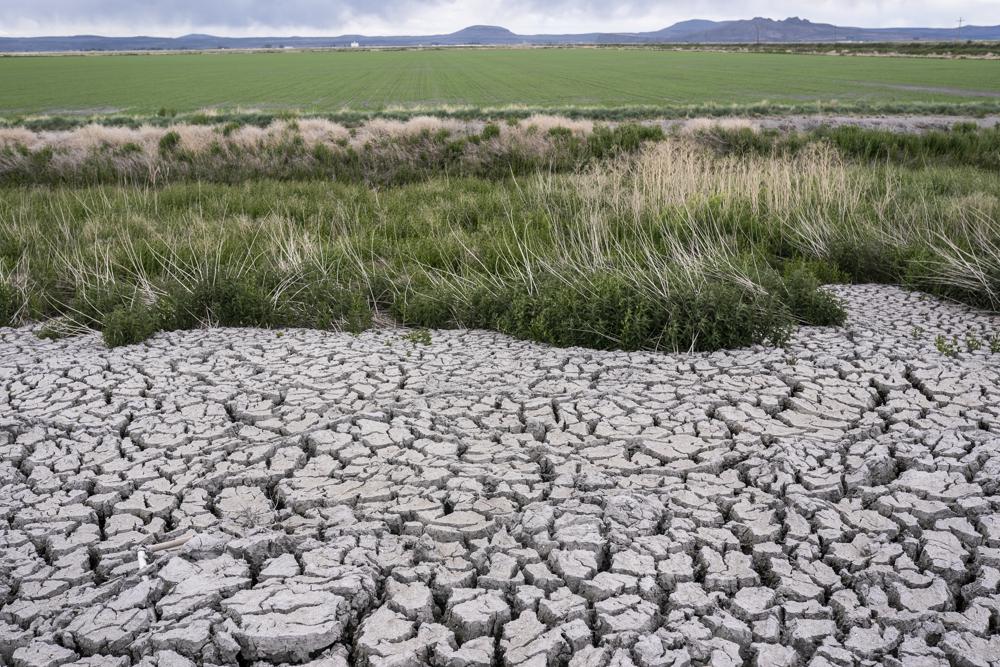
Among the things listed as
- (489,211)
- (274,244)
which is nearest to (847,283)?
(489,211)

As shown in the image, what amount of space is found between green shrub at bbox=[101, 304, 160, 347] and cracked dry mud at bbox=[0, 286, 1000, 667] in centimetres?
43

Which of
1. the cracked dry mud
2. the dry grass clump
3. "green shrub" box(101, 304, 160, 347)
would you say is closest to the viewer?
the cracked dry mud

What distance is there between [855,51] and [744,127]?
92153mm

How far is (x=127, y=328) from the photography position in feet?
21.8

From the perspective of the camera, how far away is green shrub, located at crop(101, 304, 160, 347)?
657 centimetres

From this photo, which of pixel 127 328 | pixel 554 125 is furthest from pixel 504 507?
pixel 554 125

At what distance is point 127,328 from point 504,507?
4370mm

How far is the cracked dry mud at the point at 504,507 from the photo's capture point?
3.11 metres

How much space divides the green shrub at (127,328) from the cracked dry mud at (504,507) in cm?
43

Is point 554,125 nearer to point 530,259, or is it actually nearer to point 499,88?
point 530,259

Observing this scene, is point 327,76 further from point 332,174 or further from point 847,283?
point 847,283

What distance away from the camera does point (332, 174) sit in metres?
16.4

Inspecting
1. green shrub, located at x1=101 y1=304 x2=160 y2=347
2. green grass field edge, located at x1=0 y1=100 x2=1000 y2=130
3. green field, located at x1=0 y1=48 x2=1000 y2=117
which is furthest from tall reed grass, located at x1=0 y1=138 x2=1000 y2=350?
green field, located at x1=0 y1=48 x2=1000 y2=117

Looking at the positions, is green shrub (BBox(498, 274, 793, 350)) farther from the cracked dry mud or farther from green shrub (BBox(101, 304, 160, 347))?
green shrub (BBox(101, 304, 160, 347))
